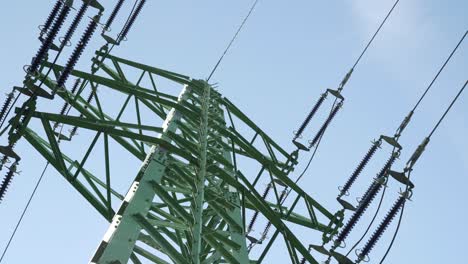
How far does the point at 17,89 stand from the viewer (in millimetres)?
9531

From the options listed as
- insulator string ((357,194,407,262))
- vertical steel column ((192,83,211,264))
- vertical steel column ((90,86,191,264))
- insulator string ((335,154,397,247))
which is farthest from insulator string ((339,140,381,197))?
vertical steel column ((90,86,191,264))

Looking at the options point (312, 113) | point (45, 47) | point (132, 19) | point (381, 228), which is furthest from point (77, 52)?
point (312, 113)

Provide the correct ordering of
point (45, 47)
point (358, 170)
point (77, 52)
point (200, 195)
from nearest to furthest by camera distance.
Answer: point (200, 195) → point (45, 47) → point (77, 52) → point (358, 170)

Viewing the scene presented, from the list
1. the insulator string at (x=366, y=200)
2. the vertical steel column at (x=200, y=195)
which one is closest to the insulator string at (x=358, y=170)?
the insulator string at (x=366, y=200)

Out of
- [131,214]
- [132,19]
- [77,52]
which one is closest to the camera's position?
[131,214]

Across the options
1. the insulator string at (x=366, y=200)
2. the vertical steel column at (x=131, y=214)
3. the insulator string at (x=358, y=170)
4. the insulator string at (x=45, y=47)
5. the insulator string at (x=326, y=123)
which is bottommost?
the vertical steel column at (x=131, y=214)

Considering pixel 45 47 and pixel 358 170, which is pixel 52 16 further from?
pixel 358 170

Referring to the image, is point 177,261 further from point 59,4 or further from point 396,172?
point 59,4

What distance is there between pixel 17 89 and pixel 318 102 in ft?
27.2

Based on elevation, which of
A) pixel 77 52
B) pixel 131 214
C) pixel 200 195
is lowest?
pixel 131 214

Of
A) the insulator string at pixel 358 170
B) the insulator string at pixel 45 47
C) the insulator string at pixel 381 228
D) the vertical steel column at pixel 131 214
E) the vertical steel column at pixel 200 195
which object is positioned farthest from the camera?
the insulator string at pixel 358 170

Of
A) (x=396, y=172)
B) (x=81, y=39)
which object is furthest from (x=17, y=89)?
(x=396, y=172)

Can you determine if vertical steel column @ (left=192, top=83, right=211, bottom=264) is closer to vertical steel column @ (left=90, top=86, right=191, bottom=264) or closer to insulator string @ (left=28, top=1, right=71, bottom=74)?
vertical steel column @ (left=90, top=86, right=191, bottom=264)

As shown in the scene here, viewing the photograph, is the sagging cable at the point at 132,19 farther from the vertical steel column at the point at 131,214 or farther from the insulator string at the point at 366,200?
the insulator string at the point at 366,200
